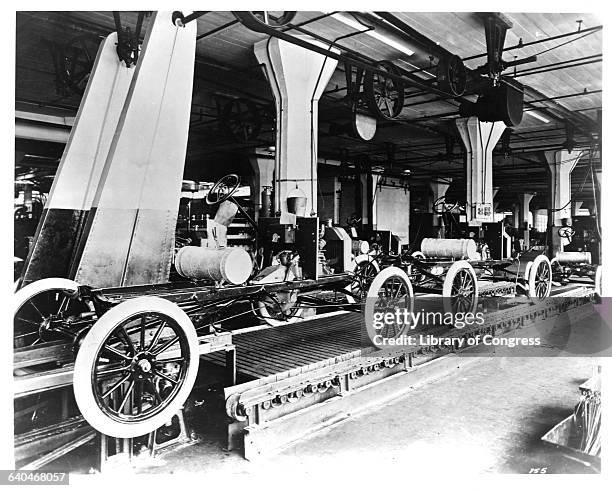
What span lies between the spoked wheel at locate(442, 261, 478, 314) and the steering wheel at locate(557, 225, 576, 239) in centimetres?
786

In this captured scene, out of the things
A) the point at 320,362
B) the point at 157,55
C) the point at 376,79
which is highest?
the point at 376,79

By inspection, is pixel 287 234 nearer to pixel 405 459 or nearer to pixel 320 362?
pixel 320 362

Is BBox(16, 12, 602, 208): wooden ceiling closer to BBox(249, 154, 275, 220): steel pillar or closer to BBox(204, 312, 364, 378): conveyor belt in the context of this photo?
BBox(249, 154, 275, 220): steel pillar

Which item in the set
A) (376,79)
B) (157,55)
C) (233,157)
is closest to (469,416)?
(157,55)

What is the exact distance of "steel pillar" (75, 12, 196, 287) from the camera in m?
4.03

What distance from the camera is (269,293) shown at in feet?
16.0

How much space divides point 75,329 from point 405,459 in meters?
2.74

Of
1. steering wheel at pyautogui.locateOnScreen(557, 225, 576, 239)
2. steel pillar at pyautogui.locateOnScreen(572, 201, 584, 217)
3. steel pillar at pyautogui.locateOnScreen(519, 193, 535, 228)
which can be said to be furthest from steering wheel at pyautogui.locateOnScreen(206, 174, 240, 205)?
steel pillar at pyautogui.locateOnScreen(519, 193, 535, 228)

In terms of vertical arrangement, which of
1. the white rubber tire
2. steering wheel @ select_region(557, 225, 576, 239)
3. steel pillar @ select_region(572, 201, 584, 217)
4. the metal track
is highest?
steel pillar @ select_region(572, 201, 584, 217)

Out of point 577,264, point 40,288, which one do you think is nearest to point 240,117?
point 40,288

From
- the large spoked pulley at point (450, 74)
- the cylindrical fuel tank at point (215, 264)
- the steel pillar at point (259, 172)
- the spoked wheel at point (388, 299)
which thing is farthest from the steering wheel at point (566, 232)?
the cylindrical fuel tank at point (215, 264)

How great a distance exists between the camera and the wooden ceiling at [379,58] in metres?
6.70

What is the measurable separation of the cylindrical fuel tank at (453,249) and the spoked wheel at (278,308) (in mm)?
2862

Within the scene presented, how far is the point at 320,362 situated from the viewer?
4.28 meters
